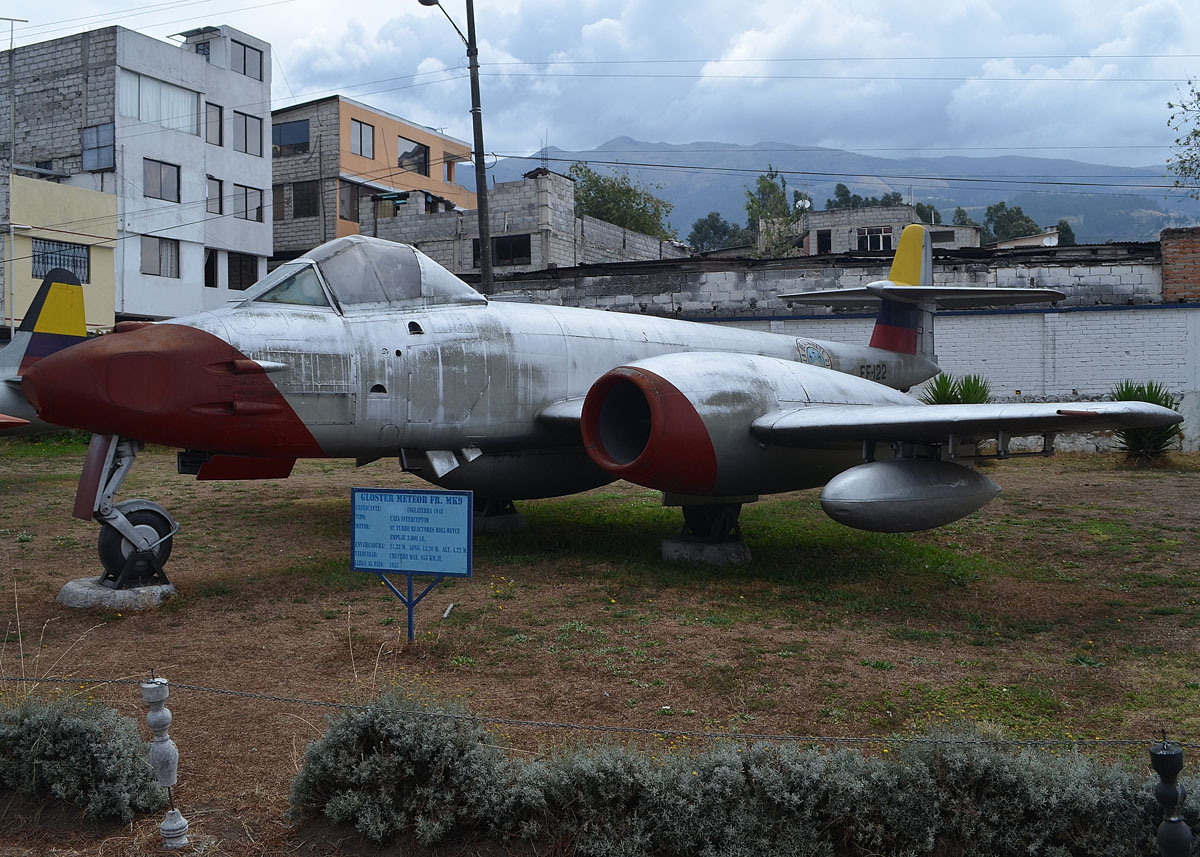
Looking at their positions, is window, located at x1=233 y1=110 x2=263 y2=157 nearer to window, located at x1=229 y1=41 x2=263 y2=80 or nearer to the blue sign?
window, located at x1=229 y1=41 x2=263 y2=80

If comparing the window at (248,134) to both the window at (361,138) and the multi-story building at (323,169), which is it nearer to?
the multi-story building at (323,169)

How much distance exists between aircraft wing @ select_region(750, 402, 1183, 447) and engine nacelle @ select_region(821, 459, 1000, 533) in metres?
0.30

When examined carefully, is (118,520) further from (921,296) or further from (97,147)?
(97,147)

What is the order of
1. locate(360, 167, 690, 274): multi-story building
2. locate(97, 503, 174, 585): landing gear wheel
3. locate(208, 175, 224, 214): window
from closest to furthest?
locate(97, 503, 174, 585): landing gear wheel
locate(360, 167, 690, 274): multi-story building
locate(208, 175, 224, 214): window

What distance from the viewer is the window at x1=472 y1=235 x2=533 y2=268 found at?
117ft

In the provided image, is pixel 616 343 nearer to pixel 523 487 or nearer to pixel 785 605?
pixel 523 487

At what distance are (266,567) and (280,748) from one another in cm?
465

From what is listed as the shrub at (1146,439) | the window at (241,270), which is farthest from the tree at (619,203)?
the shrub at (1146,439)

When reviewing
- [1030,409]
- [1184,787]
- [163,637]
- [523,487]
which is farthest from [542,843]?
[523,487]

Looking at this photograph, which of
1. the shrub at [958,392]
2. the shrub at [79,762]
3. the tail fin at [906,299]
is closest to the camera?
the shrub at [79,762]

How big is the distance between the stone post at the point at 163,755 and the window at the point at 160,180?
3307 cm

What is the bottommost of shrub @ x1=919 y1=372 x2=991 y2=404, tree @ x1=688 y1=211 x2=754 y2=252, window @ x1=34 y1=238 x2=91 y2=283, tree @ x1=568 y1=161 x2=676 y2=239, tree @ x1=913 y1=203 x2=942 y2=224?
shrub @ x1=919 y1=372 x2=991 y2=404

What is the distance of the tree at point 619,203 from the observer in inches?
2287

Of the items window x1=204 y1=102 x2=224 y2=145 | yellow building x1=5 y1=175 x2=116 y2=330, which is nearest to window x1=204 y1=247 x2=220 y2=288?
window x1=204 y1=102 x2=224 y2=145
